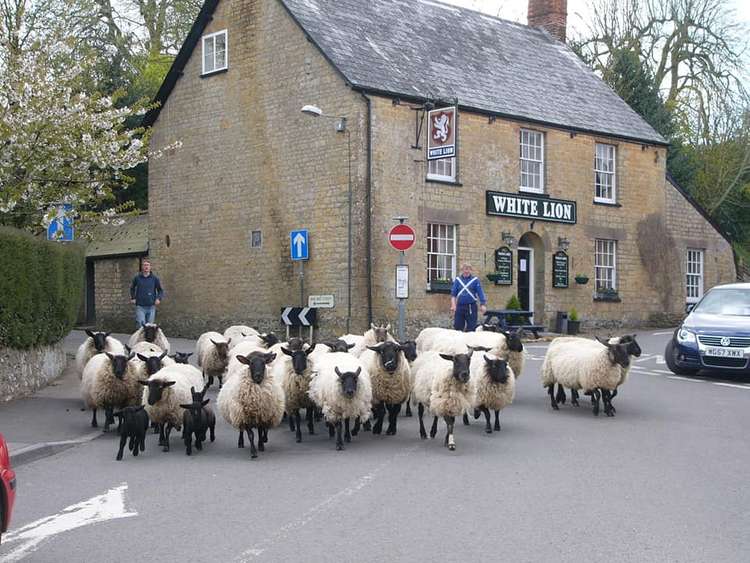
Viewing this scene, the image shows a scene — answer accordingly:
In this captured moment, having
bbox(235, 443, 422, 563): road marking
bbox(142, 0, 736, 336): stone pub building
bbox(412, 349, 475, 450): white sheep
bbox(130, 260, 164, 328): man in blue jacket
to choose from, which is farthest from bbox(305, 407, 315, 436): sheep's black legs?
bbox(142, 0, 736, 336): stone pub building

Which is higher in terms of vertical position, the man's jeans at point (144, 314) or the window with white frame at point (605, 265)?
the window with white frame at point (605, 265)

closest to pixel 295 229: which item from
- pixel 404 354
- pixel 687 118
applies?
pixel 404 354

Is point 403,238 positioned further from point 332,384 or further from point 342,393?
point 342,393

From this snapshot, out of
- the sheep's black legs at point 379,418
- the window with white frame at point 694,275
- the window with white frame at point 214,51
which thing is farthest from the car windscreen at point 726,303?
the window with white frame at point 214,51

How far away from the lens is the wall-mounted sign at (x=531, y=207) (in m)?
28.0

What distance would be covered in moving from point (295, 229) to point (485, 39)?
10.5 metres

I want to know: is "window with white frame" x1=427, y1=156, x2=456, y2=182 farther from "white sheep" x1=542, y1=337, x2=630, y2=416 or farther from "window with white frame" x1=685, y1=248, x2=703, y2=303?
"white sheep" x1=542, y1=337, x2=630, y2=416

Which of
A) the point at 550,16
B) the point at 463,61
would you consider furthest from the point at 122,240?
the point at 550,16

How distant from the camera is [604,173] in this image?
31.7 meters

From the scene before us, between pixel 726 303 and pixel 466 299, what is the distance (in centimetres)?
501

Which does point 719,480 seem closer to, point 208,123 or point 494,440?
point 494,440

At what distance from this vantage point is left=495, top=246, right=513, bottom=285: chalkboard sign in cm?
2795

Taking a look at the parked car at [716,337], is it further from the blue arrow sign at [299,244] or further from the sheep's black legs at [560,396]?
the blue arrow sign at [299,244]

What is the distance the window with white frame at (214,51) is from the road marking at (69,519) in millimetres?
22209
